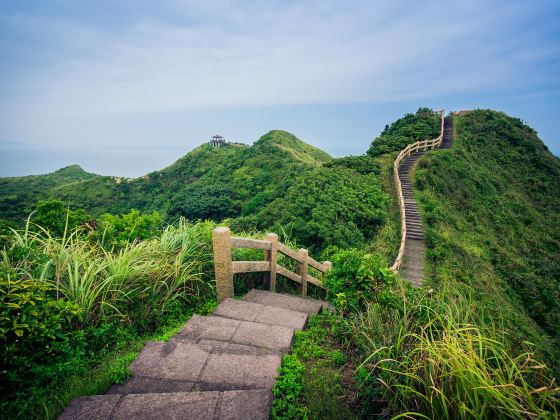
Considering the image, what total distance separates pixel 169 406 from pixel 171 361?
2.05ft

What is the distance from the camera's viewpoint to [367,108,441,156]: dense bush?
24422 millimetres

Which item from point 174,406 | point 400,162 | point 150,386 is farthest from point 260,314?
point 400,162

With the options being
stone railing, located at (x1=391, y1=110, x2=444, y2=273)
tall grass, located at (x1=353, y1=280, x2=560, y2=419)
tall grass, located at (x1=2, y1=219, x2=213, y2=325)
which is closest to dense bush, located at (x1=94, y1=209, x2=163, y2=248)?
tall grass, located at (x1=2, y1=219, x2=213, y2=325)

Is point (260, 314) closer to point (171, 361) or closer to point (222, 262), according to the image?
point (222, 262)

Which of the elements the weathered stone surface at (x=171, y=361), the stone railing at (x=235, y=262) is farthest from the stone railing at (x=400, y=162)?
the weathered stone surface at (x=171, y=361)

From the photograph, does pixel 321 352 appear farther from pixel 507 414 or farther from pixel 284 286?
pixel 284 286

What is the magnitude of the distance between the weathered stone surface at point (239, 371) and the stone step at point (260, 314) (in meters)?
0.95

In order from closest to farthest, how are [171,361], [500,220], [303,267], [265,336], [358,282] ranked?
1. [171,361]
2. [265,336]
3. [358,282]
4. [303,267]
5. [500,220]

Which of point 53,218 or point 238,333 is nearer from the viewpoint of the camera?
point 238,333

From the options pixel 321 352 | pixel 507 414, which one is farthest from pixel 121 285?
pixel 507 414

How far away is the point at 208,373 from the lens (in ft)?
7.86

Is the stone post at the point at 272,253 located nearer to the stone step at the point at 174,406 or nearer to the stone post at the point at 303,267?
the stone post at the point at 303,267

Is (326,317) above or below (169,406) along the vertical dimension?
below

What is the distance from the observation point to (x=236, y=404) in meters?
1.97
